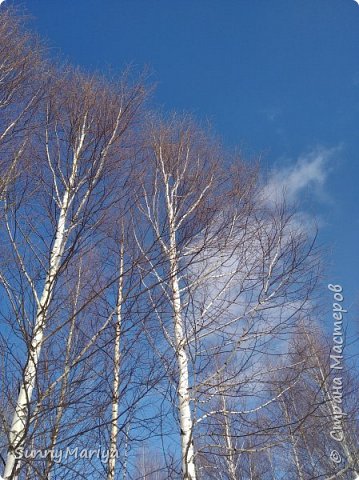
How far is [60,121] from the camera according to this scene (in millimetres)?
4012

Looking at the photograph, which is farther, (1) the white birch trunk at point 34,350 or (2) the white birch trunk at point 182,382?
(2) the white birch trunk at point 182,382

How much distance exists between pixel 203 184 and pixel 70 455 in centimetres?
295

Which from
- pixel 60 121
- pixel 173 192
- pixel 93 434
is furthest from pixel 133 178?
pixel 93 434
